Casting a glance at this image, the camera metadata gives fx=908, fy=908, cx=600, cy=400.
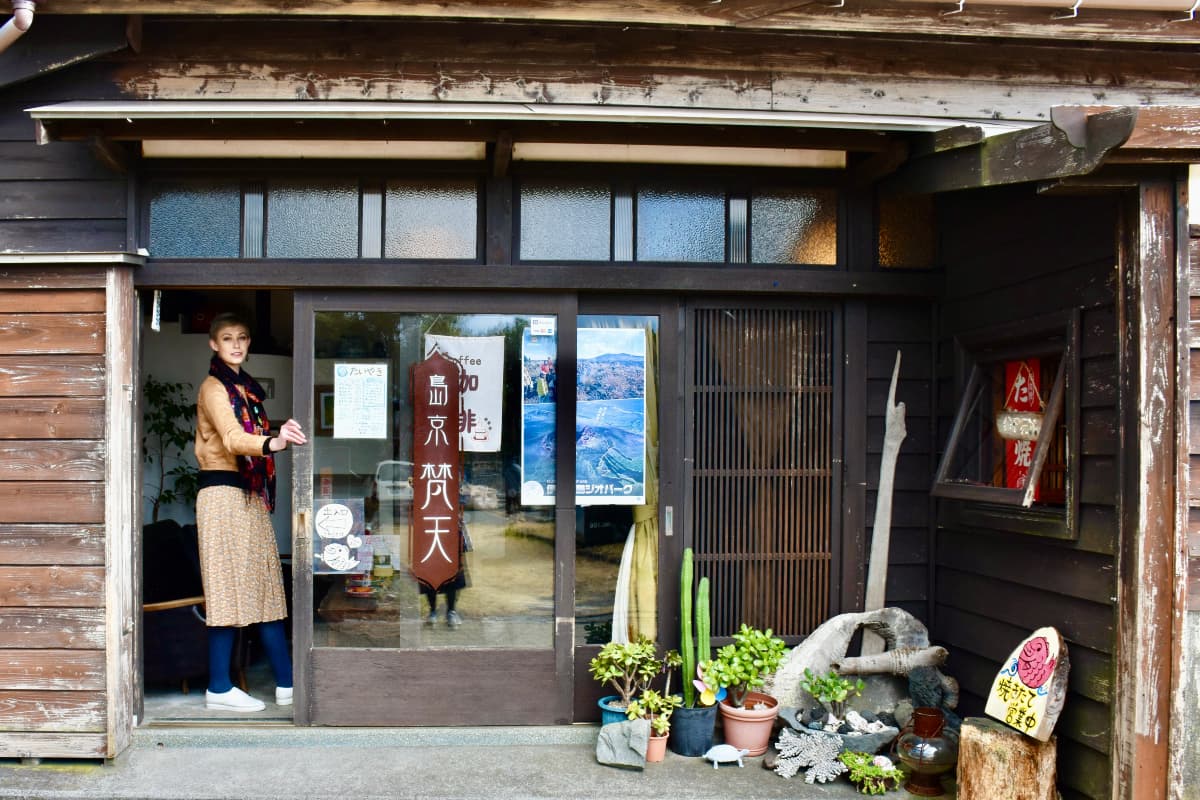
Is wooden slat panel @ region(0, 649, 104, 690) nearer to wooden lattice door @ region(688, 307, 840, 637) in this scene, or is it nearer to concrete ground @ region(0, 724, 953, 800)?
concrete ground @ region(0, 724, 953, 800)

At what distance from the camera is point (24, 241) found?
15.2 feet

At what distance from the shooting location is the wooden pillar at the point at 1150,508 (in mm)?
3588

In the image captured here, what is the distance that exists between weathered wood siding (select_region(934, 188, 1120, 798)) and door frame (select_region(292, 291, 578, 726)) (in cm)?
208

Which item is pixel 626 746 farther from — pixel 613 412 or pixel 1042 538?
pixel 1042 538

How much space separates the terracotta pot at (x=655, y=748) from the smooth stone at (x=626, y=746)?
8 cm

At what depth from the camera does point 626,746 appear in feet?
14.4

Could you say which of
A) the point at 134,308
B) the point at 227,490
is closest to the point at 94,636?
the point at 227,490

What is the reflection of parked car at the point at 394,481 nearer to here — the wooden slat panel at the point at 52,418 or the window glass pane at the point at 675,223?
the wooden slat panel at the point at 52,418

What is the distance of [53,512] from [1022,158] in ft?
15.7

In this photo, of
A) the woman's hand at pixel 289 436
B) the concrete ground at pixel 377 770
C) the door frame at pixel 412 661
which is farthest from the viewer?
the door frame at pixel 412 661

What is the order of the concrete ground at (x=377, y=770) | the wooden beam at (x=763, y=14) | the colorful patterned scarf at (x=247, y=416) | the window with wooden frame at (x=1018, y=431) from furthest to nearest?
the colorful patterned scarf at (x=247, y=416)
the wooden beam at (x=763, y=14)
the concrete ground at (x=377, y=770)
the window with wooden frame at (x=1018, y=431)

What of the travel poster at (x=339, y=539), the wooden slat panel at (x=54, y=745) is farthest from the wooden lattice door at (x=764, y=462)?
the wooden slat panel at (x=54, y=745)

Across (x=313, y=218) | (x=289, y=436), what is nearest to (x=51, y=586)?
(x=289, y=436)

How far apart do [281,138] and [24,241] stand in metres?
1.46
